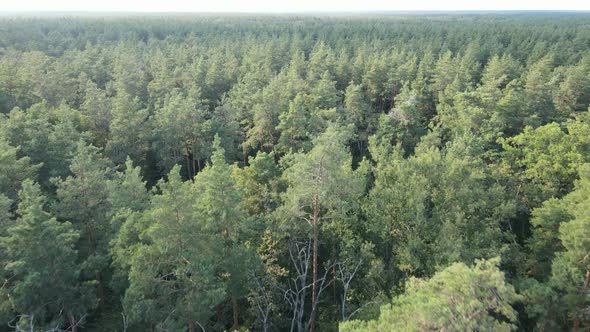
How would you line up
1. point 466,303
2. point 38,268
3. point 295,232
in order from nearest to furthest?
1. point 466,303
2. point 38,268
3. point 295,232

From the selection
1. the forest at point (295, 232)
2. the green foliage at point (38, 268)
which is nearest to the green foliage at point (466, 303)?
the forest at point (295, 232)

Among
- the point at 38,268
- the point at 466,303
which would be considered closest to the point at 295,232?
the point at 38,268

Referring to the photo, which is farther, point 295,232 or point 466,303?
point 295,232

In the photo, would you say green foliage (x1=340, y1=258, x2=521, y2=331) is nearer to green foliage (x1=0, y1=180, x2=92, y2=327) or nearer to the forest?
the forest

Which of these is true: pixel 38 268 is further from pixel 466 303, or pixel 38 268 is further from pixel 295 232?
pixel 466 303

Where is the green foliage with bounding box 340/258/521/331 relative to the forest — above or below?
above

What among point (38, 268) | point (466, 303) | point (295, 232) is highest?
point (466, 303)

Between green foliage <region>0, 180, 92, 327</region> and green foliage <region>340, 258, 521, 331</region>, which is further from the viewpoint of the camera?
green foliage <region>0, 180, 92, 327</region>

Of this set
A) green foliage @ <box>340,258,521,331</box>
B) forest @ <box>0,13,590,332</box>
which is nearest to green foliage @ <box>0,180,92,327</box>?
forest @ <box>0,13,590,332</box>

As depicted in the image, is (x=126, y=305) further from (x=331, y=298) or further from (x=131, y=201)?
(x=331, y=298)

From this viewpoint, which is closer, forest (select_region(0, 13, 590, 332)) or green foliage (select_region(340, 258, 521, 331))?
green foliage (select_region(340, 258, 521, 331))

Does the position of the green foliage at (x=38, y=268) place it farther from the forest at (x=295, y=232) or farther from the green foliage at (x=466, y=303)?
the green foliage at (x=466, y=303)
